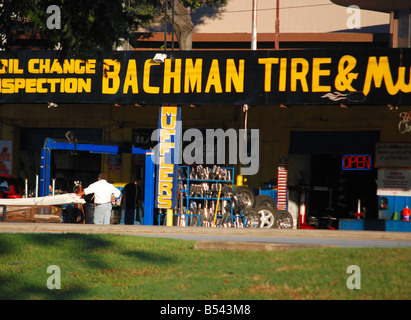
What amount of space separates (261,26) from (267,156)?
31.9 ft

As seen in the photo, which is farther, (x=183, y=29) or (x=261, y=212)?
(x=183, y=29)

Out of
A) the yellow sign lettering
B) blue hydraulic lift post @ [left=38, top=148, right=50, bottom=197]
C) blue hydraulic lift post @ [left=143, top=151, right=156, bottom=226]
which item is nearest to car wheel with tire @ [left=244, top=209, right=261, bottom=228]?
blue hydraulic lift post @ [left=143, top=151, right=156, bottom=226]

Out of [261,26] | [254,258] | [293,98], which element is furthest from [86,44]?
[261,26]

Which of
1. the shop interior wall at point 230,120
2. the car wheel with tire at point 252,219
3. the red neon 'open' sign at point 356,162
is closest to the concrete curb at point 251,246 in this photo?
the car wheel with tire at point 252,219

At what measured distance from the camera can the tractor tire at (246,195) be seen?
21.2m

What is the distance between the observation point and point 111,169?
2484 centimetres

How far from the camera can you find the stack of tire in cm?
2045

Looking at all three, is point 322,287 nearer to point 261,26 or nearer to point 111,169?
point 111,169

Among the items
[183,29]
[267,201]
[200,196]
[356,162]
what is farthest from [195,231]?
[183,29]

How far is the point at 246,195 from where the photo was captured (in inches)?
838

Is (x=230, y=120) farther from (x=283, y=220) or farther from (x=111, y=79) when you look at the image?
(x=111, y=79)

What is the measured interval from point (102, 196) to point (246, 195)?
544cm

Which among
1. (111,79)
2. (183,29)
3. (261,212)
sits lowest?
(261,212)

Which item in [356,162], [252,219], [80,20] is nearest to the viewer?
[80,20]
